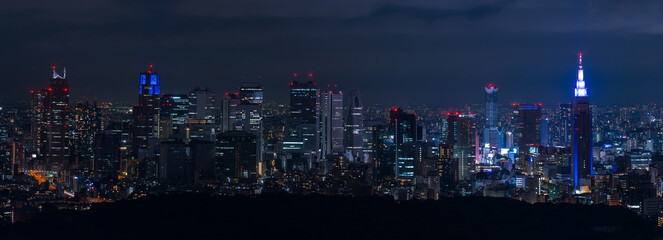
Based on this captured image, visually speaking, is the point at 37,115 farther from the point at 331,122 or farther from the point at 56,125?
the point at 331,122

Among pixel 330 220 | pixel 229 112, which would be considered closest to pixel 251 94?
pixel 229 112

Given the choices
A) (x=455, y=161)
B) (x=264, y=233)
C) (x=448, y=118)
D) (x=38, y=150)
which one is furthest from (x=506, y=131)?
(x=264, y=233)

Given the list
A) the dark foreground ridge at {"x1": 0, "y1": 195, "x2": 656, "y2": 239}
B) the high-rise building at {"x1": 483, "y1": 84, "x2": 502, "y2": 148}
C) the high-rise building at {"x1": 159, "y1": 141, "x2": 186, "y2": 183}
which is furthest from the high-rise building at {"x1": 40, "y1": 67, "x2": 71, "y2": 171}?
the high-rise building at {"x1": 483, "y1": 84, "x2": 502, "y2": 148}

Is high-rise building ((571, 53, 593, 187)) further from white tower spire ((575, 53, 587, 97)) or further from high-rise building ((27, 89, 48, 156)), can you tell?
high-rise building ((27, 89, 48, 156))

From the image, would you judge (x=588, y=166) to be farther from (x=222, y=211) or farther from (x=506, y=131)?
(x=222, y=211)

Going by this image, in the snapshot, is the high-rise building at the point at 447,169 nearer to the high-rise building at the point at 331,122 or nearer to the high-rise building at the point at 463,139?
the high-rise building at the point at 463,139

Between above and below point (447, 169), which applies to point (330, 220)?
below
